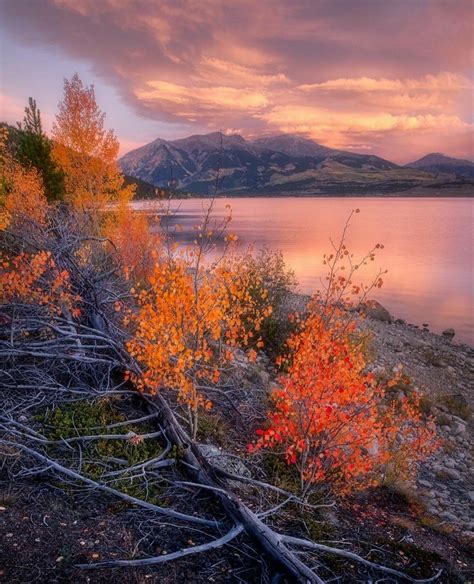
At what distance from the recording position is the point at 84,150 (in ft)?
105

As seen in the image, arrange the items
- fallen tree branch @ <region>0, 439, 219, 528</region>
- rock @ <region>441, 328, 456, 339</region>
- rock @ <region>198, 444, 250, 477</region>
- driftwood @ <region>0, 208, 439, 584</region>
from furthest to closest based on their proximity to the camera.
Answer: rock @ <region>441, 328, 456, 339</region> → rock @ <region>198, 444, 250, 477</region> → fallen tree branch @ <region>0, 439, 219, 528</region> → driftwood @ <region>0, 208, 439, 584</region>

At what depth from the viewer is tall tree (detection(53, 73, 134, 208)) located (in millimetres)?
31547

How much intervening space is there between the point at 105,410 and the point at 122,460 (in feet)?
5.18

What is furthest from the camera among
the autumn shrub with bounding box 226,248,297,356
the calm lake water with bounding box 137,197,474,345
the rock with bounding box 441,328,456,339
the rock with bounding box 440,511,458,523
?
the calm lake water with bounding box 137,197,474,345

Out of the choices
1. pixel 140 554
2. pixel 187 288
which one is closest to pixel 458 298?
pixel 187 288

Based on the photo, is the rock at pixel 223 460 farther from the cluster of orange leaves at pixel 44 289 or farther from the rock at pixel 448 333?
the rock at pixel 448 333

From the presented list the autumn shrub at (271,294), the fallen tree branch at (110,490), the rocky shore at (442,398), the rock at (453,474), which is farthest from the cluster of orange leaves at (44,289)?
the rock at (453,474)

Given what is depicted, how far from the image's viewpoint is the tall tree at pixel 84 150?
104 feet

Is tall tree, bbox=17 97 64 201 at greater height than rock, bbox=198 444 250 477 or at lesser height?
greater

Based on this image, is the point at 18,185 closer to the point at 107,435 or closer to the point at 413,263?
the point at 107,435

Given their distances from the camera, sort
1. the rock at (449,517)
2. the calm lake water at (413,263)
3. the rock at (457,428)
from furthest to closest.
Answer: the calm lake water at (413,263) < the rock at (457,428) < the rock at (449,517)

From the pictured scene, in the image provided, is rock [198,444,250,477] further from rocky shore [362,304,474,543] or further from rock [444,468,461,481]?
rock [444,468,461,481]

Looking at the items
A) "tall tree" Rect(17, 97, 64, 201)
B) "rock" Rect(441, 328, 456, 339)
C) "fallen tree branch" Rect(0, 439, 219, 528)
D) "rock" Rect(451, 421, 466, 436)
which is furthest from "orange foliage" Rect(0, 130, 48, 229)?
"rock" Rect(441, 328, 456, 339)

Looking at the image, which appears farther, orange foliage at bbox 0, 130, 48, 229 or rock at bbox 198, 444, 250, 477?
orange foliage at bbox 0, 130, 48, 229
